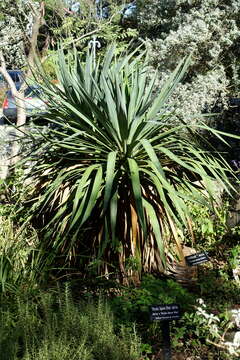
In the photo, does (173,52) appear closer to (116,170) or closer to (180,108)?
(180,108)

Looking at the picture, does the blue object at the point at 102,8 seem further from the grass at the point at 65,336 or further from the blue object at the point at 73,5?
the grass at the point at 65,336

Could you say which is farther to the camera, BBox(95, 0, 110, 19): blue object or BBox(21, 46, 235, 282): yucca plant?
BBox(95, 0, 110, 19): blue object

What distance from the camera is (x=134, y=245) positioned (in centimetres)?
427

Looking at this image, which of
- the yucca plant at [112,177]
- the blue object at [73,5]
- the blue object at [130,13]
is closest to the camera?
the yucca plant at [112,177]

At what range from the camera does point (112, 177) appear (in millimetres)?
4039

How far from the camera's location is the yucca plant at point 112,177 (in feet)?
13.6

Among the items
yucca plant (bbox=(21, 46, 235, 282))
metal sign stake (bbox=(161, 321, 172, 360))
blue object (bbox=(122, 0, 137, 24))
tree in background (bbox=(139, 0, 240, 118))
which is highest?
blue object (bbox=(122, 0, 137, 24))

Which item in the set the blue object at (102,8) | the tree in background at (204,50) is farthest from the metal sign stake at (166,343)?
the blue object at (102,8)

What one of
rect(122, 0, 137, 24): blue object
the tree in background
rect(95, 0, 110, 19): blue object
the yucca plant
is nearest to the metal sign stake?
the yucca plant

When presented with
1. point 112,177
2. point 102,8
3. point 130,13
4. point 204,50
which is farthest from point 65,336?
point 102,8

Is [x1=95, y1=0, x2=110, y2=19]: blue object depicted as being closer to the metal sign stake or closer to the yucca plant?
the yucca plant

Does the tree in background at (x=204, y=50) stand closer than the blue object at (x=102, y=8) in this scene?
Yes

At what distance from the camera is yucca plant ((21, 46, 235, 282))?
4.15 m

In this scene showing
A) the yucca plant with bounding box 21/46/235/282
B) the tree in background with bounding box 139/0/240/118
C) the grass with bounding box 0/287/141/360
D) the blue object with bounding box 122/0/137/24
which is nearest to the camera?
the grass with bounding box 0/287/141/360
